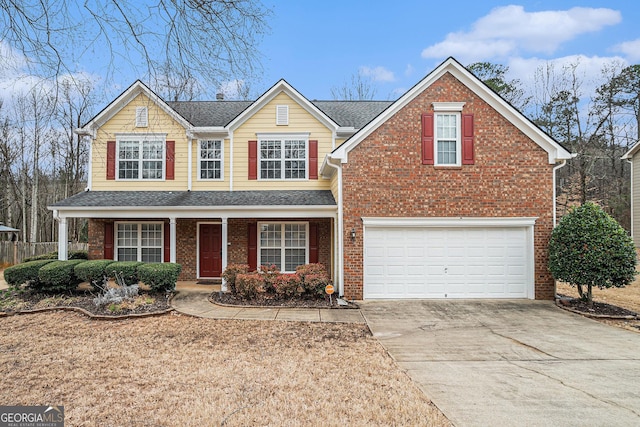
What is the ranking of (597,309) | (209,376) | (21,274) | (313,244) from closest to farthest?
(209,376) < (597,309) < (21,274) < (313,244)

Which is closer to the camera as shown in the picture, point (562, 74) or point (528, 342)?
point (528, 342)

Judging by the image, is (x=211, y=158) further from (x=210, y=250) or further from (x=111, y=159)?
(x=111, y=159)

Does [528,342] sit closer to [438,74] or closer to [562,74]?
[438,74]

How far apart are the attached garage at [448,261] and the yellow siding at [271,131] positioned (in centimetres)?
379

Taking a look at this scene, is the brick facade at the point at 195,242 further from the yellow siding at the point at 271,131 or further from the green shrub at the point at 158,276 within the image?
the green shrub at the point at 158,276

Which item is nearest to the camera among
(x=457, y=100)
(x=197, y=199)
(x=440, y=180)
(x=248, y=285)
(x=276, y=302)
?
(x=276, y=302)

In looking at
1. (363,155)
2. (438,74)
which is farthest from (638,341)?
(438,74)

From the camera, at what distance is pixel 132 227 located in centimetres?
1295

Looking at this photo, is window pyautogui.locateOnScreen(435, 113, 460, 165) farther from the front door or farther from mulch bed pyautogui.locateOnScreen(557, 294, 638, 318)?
the front door

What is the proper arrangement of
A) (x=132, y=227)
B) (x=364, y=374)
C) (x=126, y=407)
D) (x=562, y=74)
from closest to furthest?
(x=126, y=407)
(x=364, y=374)
(x=132, y=227)
(x=562, y=74)

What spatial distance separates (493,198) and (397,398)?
304 inches

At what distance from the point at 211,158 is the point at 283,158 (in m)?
2.65

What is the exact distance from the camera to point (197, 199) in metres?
11.9

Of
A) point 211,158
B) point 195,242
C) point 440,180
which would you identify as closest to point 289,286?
point 195,242
